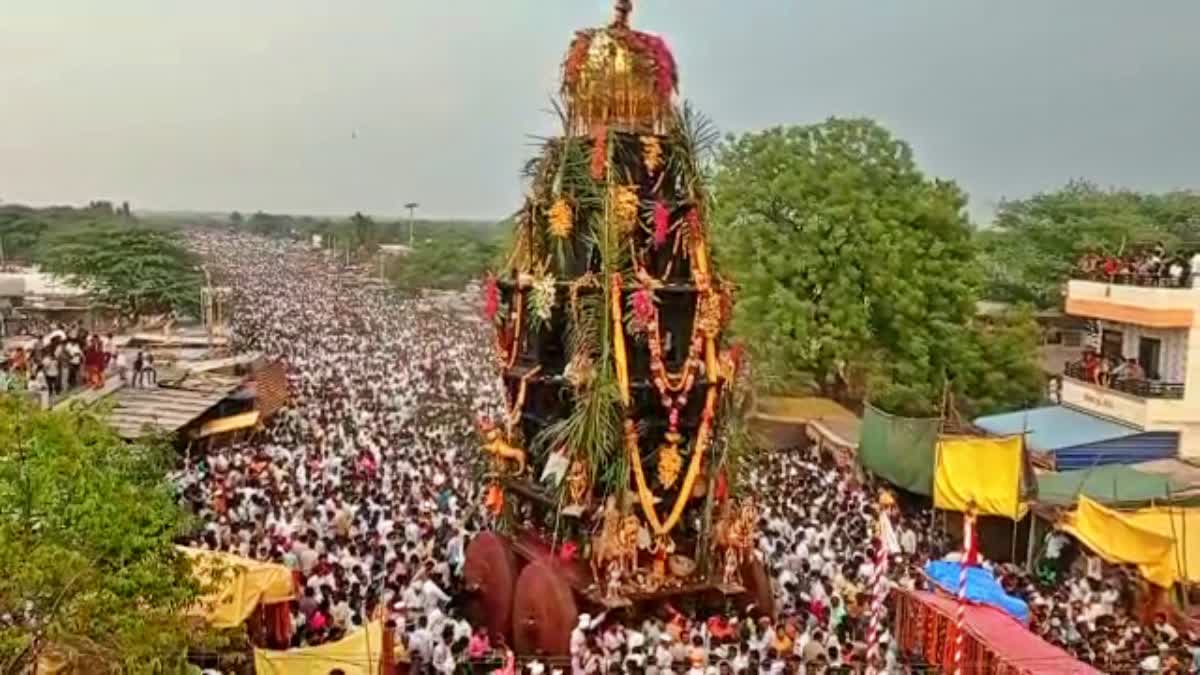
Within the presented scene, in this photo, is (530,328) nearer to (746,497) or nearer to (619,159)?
(619,159)

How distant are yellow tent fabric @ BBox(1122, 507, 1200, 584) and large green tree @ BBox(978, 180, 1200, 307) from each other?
86.4ft

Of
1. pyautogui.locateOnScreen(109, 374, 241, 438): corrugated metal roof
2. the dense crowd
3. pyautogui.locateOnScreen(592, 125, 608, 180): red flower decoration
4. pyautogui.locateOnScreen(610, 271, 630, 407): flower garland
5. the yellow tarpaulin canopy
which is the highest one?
pyautogui.locateOnScreen(592, 125, 608, 180): red flower decoration

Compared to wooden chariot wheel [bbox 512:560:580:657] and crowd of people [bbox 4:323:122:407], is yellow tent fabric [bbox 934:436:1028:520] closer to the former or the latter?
wooden chariot wheel [bbox 512:560:580:657]

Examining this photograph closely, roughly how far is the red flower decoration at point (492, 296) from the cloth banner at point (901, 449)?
382 inches

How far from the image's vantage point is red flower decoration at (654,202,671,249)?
52.9 ft

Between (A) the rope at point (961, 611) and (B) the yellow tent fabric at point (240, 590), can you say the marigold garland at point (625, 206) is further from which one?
(B) the yellow tent fabric at point (240, 590)

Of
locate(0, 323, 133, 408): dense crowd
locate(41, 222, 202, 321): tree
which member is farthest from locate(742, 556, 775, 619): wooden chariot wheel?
locate(41, 222, 202, 321): tree

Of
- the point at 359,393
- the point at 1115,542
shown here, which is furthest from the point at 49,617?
the point at 359,393

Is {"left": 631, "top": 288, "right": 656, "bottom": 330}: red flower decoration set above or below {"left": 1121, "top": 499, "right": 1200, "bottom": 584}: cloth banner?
above

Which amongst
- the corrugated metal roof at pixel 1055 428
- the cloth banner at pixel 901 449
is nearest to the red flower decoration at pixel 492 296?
the cloth banner at pixel 901 449

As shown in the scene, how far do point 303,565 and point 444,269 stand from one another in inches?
3311

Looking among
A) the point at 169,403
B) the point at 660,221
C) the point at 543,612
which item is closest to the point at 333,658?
the point at 543,612

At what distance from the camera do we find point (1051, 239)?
49000mm

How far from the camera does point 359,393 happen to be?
36219 millimetres
